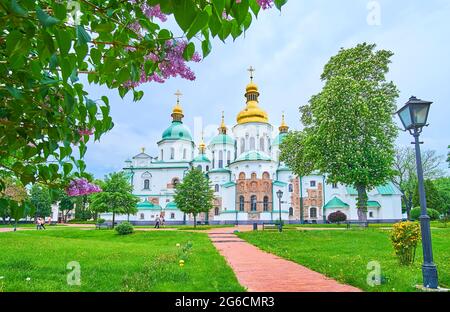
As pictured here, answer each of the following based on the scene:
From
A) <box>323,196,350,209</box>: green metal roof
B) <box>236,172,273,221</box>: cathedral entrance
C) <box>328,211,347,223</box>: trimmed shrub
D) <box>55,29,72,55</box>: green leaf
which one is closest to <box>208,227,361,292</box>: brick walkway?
<box>55,29,72,55</box>: green leaf

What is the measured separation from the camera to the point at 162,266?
30.0 ft

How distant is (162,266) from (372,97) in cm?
2290

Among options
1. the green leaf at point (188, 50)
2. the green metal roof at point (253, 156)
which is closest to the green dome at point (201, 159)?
the green metal roof at point (253, 156)

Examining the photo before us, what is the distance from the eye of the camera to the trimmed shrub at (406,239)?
9477mm

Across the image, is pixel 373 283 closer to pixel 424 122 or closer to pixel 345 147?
pixel 424 122

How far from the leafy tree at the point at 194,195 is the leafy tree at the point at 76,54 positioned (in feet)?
115

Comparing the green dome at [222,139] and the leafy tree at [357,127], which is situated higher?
the green dome at [222,139]

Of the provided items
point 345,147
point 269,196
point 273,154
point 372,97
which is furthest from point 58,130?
point 273,154

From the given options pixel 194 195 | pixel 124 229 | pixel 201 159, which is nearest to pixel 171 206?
pixel 201 159

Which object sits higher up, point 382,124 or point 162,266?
point 382,124

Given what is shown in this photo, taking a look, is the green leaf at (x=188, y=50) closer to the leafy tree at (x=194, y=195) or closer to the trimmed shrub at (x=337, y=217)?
the leafy tree at (x=194, y=195)

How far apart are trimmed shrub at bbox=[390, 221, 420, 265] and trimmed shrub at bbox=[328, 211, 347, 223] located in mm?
38105

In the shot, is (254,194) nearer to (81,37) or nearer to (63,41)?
(81,37)

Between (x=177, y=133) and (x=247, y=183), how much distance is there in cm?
1803
